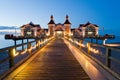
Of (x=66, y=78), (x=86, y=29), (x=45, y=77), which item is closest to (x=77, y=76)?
(x=66, y=78)

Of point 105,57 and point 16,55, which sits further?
point 16,55

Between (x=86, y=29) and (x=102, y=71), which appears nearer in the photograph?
(x=102, y=71)

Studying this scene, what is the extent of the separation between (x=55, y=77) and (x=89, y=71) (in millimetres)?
1657

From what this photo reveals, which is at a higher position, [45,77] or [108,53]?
[108,53]

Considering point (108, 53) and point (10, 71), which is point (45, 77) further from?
point (108, 53)

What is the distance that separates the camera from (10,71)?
319 inches

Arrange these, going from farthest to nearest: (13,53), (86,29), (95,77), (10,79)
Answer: (86,29) < (13,53) < (95,77) < (10,79)

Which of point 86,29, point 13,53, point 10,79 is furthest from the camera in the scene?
point 86,29

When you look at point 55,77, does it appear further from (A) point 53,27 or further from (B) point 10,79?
(A) point 53,27

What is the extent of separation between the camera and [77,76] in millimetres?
8398

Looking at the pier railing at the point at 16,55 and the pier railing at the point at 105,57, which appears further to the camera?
the pier railing at the point at 16,55

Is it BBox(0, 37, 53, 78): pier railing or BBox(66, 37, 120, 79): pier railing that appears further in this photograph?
BBox(0, 37, 53, 78): pier railing

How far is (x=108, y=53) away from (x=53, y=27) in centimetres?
9384

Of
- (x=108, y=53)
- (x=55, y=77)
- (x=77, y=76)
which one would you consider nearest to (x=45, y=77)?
(x=55, y=77)
